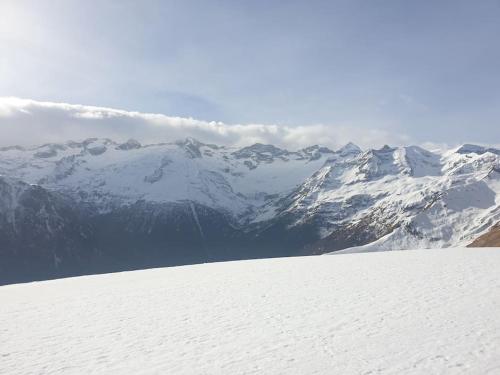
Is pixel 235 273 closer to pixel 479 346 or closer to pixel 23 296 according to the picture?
pixel 23 296

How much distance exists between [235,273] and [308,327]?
71.0 ft

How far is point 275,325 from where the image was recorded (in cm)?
2331

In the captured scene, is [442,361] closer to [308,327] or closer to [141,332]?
[308,327]

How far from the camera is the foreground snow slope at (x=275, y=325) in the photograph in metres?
17.9

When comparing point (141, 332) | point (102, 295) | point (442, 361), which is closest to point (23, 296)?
point (102, 295)

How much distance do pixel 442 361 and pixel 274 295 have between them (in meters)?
15.0

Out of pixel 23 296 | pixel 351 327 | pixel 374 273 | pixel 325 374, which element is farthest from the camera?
pixel 23 296

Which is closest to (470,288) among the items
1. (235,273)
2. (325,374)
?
(325,374)

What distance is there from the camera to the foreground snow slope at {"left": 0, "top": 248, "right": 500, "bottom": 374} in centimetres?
1792

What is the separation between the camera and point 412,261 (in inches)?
1688

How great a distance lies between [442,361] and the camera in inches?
666

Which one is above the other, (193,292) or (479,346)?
(193,292)

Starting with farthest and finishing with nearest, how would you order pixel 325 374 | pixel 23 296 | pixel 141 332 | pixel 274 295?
pixel 23 296 → pixel 274 295 → pixel 141 332 → pixel 325 374

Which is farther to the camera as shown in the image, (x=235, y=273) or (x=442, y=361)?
(x=235, y=273)
